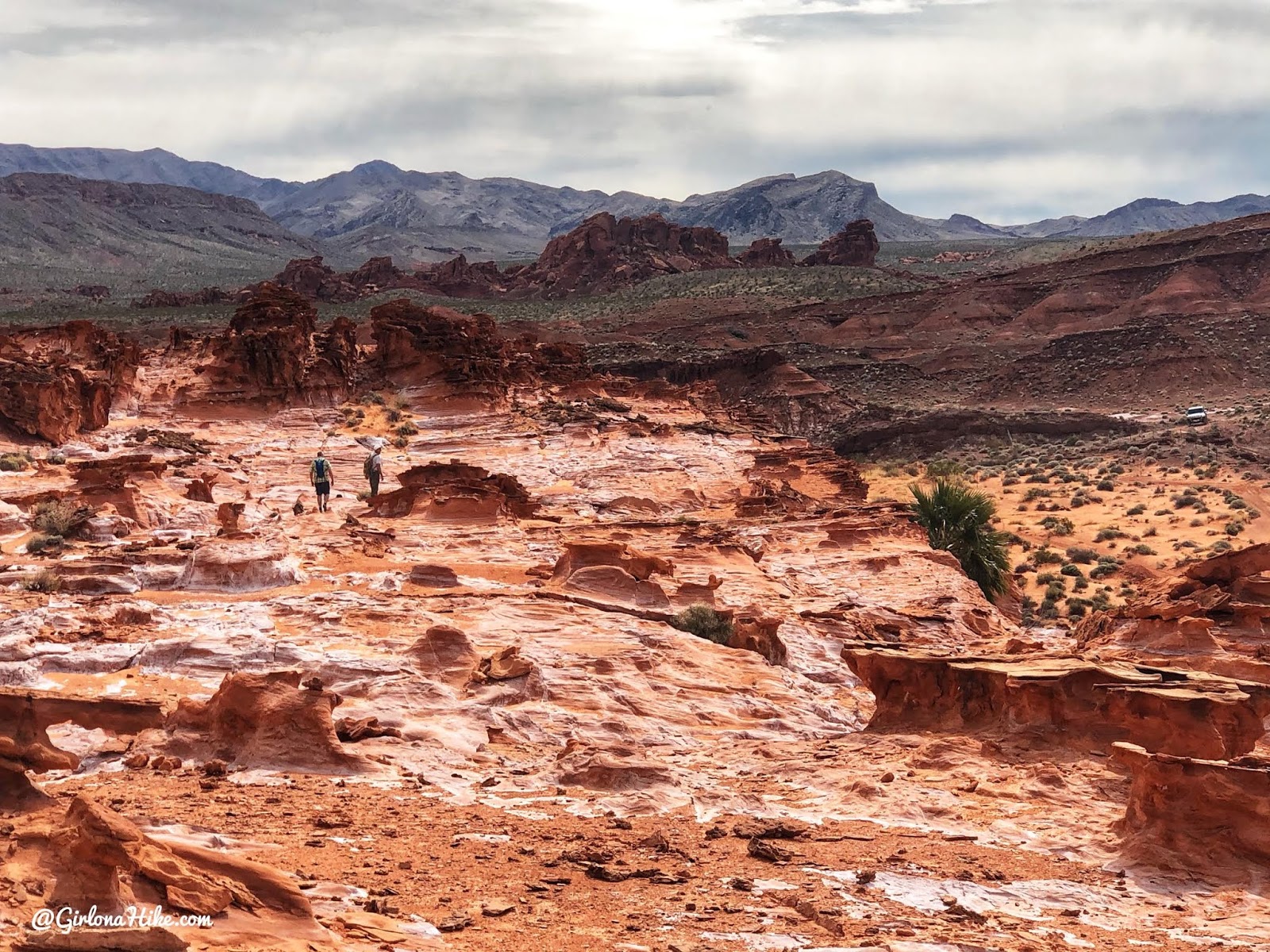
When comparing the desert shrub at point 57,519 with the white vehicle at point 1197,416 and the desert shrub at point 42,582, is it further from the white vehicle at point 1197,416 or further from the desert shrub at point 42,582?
the white vehicle at point 1197,416

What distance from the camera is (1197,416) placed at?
52938 mm

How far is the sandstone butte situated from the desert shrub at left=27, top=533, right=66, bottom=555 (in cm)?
11

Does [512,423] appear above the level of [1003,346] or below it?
below

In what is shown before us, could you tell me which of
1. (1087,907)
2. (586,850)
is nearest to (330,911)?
(586,850)

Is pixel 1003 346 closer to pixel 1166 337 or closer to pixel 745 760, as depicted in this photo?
pixel 1166 337

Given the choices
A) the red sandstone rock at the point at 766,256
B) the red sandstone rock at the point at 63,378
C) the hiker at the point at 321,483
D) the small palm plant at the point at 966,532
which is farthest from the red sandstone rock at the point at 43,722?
the red sandstone rock at the point at 766,256

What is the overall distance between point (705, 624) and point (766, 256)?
117608mm

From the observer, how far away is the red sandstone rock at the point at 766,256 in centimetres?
12664

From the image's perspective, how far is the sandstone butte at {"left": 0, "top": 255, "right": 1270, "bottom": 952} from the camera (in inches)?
250

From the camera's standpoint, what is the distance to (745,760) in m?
10.7

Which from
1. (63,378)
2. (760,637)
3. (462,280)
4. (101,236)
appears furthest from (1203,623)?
(101,236)

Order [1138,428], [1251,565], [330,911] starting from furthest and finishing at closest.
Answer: [1138,428]
[1251,565]
[330,911]

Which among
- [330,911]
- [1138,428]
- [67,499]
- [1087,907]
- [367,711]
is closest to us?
[330,911]

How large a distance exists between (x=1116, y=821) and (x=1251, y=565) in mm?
8889
